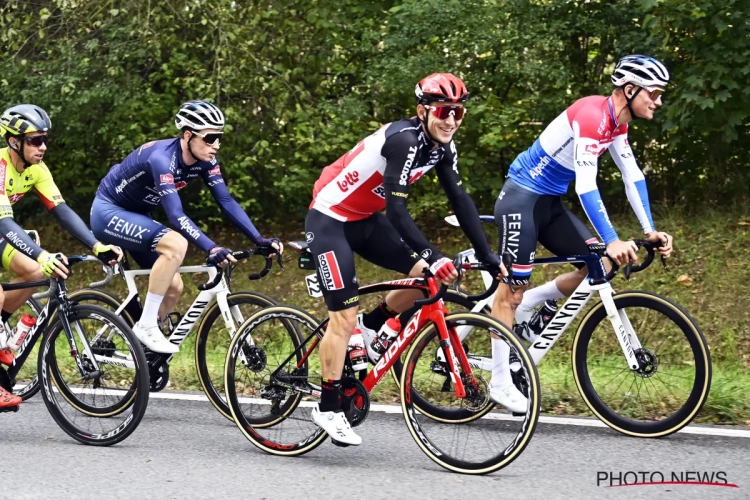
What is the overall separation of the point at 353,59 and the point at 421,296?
7988 millimetres

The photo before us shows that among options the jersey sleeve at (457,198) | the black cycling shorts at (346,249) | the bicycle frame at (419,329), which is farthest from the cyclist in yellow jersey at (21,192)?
the jersey sleeve at (457,198)

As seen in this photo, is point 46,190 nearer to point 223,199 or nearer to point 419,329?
point 223,199

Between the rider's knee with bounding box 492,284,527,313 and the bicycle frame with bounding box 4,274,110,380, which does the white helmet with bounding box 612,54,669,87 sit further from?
the bicycle frame with bounding box 4,274,110,380

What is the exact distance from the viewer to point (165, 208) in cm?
704

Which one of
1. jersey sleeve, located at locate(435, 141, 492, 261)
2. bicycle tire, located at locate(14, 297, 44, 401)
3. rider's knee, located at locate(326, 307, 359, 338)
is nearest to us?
jersey sleeve, located at locate(435, 141, 492, 261)

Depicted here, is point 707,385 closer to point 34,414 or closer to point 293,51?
point 34,414

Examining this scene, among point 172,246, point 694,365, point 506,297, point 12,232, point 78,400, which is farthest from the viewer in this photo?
point 172,246

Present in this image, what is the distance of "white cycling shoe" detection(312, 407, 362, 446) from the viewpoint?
5730mm

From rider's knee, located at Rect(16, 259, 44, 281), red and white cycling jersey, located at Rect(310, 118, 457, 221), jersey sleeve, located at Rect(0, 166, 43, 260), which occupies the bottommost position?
rider's knee, located at Rect(16, 259, 44, 281)

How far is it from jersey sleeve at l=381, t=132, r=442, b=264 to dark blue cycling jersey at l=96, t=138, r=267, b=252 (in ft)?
5.81

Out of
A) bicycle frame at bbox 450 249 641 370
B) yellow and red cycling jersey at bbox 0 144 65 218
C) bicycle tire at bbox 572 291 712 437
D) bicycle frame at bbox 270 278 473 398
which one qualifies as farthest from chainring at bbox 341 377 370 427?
yellow and red cycling jersey at bbox 0 144 65 218

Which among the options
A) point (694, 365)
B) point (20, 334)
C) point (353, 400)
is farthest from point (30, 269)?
point (694, 365)

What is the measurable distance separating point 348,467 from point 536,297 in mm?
1837

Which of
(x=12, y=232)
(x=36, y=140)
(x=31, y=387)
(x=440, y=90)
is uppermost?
(x=440, y=90)
